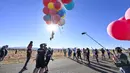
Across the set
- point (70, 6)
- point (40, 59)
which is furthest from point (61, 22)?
point (40, 59)

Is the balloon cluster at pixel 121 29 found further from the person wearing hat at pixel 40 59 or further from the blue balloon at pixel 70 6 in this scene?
the blue balloon at pixel 70 6

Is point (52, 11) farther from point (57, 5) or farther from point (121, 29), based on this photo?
point (121, 29)

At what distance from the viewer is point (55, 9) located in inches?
371

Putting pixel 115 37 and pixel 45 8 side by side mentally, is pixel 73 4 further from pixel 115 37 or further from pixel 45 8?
pixel 115 37

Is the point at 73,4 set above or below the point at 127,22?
above

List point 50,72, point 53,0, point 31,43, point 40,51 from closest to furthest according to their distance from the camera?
point 40,51 → point 53,0 → point 50,72 → point 31,43

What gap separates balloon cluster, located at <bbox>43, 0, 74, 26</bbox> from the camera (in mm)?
9227

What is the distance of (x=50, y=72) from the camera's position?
33.1ft

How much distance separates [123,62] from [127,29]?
142 centimetres

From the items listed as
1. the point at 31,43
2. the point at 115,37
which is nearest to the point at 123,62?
the point at 115,37

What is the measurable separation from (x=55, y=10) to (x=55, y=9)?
12 cm

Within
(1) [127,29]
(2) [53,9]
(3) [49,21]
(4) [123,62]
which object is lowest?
(4) [123,62]

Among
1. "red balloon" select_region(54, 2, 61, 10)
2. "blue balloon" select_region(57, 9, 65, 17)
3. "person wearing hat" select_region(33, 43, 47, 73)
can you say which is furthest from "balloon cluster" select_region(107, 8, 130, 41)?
"blue balloon" select_region(57, 9, 65, 17)

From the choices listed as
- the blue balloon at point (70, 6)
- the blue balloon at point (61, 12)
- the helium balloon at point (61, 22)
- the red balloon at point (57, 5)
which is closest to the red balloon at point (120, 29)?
the red balloon at point (57, 5)
